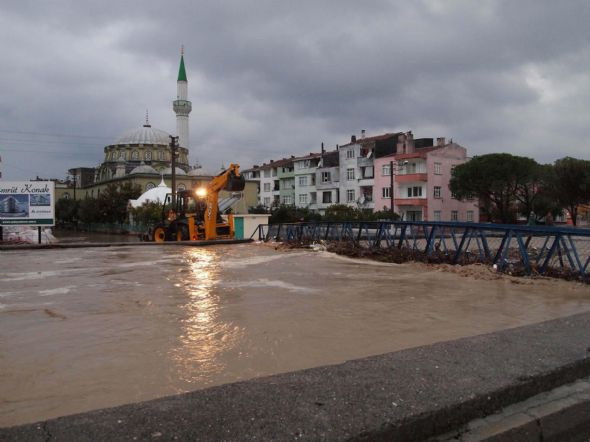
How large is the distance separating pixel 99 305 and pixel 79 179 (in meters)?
114

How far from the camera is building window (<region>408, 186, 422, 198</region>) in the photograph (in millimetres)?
58656

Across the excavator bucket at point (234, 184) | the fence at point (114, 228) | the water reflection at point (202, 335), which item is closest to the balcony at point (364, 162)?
the fence at point (114, 228)

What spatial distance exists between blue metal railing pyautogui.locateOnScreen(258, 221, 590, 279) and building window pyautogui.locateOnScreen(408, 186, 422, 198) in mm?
42176

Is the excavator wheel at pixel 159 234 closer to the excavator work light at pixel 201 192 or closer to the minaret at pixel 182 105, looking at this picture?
the excavator work light at pixel 201 192

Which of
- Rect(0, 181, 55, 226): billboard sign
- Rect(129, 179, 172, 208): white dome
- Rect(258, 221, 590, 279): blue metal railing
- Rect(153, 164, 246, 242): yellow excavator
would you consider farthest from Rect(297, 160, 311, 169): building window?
Rect(258, 221, 590, 279): blue metal railing


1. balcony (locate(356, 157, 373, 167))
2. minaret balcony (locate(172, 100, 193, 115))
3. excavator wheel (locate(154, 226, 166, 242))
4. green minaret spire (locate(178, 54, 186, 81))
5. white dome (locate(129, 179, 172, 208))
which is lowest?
excavator wheel (locate(154, 226, 166, 242))

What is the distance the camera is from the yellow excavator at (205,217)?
24.0 metres

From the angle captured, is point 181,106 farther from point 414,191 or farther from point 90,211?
point 414,191

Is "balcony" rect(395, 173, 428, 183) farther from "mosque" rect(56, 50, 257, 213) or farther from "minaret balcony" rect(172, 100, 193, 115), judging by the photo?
"minaret balcony" rect(172, 100, 193, 115)

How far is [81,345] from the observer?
207 inches

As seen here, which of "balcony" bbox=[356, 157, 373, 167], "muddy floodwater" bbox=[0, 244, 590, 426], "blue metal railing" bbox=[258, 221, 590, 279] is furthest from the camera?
"balcony" bbox=[356, 157, 373, 167]

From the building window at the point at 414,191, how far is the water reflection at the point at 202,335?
169 ft

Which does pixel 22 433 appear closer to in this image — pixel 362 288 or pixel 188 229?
pixel 362 288

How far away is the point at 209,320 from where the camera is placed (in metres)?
6.49
